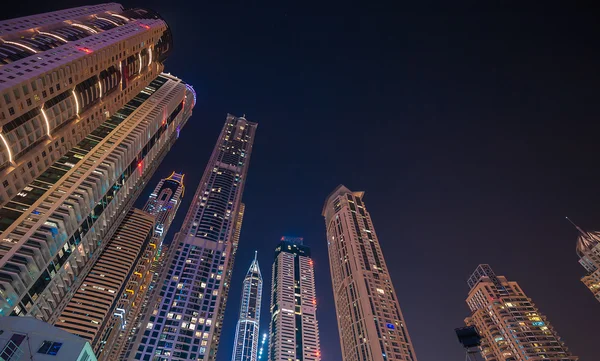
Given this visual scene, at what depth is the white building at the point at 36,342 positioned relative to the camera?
44.4 metres

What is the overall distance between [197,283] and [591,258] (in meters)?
156

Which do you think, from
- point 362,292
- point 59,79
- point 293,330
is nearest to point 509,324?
point 362,292

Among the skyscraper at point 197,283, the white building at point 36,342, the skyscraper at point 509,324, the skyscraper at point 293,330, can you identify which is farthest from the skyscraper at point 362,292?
the white building at point 36,342

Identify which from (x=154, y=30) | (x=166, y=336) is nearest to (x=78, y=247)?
(x=166, y=336)

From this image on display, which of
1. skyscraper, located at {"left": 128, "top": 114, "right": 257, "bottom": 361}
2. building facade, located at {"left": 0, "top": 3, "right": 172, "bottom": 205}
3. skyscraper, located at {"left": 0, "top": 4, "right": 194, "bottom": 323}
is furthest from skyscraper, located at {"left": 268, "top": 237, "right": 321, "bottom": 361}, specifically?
building facade, located at {"left": 0, "top": 3, "right": 172, "bottom": 205}

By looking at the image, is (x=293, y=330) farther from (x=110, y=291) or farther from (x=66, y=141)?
(x=66, y=141)

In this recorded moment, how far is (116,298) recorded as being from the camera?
5231 inches

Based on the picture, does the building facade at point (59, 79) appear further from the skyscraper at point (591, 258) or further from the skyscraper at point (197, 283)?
the skyscraper at point (591, 258)

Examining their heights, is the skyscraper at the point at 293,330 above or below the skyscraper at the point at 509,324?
above

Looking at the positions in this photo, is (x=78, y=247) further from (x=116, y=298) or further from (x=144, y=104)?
(x=116, y=298)

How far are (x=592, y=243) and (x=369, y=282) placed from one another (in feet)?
312

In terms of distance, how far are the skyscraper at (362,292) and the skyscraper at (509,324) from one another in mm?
42153

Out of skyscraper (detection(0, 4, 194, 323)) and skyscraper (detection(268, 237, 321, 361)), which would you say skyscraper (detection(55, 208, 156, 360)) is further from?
skyscraper (detection(268, 237, 321, 361))

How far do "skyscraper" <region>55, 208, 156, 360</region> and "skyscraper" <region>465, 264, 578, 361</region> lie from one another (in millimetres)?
142294
